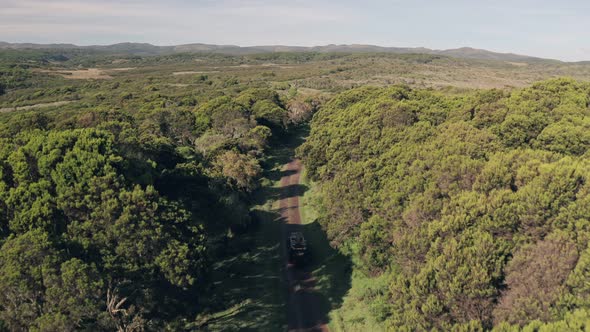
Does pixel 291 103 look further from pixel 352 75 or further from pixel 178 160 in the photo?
pixel 352 75

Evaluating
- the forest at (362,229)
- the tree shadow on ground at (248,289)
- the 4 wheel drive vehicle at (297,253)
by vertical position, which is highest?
the forest at (362,229)

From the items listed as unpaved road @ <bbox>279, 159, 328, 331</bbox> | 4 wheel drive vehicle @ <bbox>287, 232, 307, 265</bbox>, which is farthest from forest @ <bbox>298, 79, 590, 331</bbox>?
unpaved road @ <bbox>279, 159, 328, 331</bbox>

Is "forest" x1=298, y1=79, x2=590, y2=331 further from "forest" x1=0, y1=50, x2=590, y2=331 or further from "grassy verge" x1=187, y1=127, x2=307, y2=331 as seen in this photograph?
"grassy verge" x1=187, y1=127, x2=307, y2=331

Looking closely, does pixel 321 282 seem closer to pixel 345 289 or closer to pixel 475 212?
pixel 345 289

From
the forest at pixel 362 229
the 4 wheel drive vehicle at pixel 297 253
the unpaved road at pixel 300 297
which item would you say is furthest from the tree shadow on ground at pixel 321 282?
the 4 wheel drive vehicle at pixel 297 253

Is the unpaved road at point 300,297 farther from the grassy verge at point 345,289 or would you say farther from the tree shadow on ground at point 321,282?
the grassy verge at point 345,289

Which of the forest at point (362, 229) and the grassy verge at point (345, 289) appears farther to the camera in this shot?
the grassy verge at point (345, 289)

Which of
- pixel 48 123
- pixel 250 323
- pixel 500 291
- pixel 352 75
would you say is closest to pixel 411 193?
pixel 500 291

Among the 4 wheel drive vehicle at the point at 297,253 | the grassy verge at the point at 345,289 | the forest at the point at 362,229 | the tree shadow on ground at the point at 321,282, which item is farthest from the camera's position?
the 4 wheel drive vehicle at the point at 297,253

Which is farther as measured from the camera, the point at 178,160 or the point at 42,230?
the point at 178,160
